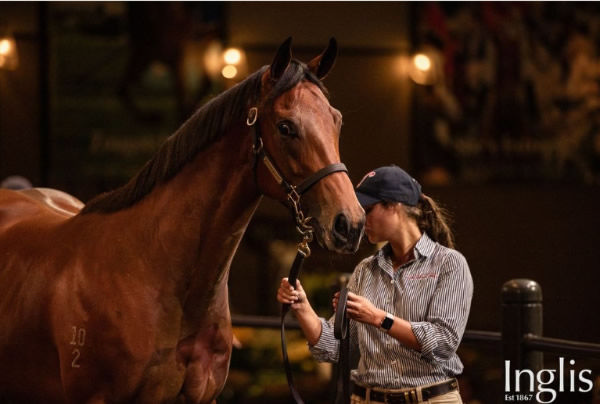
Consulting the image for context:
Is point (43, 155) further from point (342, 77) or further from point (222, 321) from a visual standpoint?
point (222, 321)

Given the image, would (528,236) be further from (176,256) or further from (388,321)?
(176,256)

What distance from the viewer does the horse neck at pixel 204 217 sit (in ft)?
9.78

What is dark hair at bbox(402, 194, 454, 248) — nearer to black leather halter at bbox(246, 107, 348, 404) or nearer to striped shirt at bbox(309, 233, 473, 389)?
striped shirt at bbox(309, 233, 473, 389)

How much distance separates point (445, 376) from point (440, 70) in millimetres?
6631

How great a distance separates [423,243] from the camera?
308 centimetres

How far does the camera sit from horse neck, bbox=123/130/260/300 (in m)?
2.98

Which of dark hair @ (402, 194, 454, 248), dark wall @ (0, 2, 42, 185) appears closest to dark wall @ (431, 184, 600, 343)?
dark wall @ (0, 2, 42, 185)

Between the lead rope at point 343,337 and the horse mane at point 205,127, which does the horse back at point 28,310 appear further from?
the lead rope at point 343,337

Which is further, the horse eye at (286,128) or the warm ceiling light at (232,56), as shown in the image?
the warm ceiling light at (232,56)

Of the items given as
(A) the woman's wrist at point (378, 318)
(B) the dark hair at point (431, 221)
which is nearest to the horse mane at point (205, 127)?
(B) the dark hair at point (431, 221)

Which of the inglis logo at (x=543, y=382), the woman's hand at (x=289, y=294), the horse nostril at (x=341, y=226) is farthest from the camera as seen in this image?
the inglis logo at (x=543, y=382)

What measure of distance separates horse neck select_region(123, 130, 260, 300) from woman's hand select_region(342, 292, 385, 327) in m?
0.45

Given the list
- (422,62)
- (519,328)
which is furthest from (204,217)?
(422,62)

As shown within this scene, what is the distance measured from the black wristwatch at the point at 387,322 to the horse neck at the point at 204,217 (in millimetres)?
571
